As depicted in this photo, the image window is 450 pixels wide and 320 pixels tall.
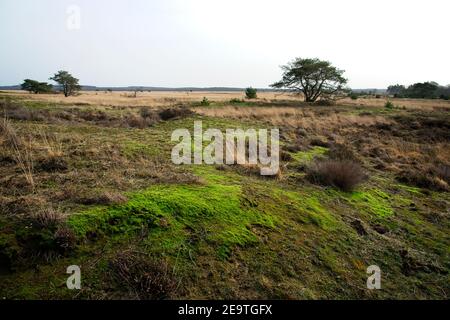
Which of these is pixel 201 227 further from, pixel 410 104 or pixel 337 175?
pixel 410 104

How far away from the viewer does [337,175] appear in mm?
8031

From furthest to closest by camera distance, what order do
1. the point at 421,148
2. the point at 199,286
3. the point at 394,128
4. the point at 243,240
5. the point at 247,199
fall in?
the point at 394,128 → the point at 421,148 → the point at 247,199 → the point at 243,240 → the point at 199,286

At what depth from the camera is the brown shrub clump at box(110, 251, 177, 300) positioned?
3.57 metres

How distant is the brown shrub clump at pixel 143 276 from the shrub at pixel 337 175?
541 centimetres

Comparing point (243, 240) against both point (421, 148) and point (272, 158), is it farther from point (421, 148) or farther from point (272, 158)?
point (421, 148)

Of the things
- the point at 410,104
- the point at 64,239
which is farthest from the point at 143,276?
the point at 410,104

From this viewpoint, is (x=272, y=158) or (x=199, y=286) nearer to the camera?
(x=199, y=286)

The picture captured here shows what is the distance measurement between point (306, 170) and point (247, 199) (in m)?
3.33

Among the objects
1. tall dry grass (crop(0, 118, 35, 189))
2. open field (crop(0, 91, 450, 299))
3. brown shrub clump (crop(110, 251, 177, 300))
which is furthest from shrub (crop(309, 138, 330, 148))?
brown shrub clump (crop(110, 251, 177, 300))

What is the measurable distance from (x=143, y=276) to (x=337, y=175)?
19.5ft

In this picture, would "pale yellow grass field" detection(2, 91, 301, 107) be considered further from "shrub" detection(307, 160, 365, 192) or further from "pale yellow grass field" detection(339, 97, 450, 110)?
"shrub" detection(307, 160, 365, 192)

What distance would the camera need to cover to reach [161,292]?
3582 millimetres

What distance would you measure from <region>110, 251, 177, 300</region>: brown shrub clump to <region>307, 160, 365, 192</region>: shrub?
5407 mm
